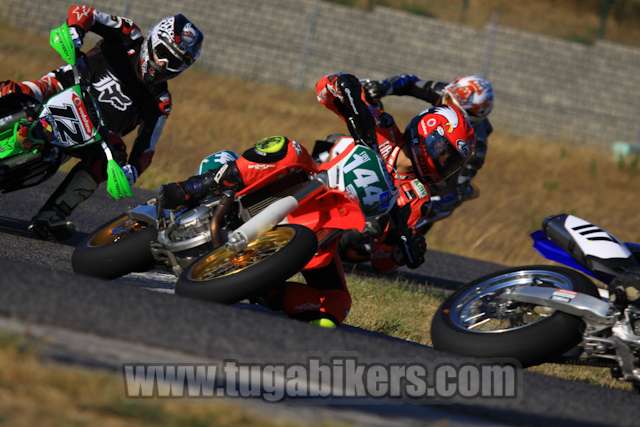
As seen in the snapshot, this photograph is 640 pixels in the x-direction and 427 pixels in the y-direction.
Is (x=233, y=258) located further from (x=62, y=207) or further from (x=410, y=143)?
(x=62, y=207)

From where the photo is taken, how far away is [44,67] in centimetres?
1814

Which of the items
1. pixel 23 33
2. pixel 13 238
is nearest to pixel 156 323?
pixel 13 238

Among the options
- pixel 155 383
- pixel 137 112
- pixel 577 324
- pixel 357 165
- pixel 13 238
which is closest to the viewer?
pixel 155 383

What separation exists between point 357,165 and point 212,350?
190cm

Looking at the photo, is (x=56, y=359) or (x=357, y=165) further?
(x=357, y=165)

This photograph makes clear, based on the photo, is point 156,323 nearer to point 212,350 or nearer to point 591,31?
point 212,350

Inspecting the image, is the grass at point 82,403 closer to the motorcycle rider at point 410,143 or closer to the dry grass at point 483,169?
the motorcycle rider at point 410,143

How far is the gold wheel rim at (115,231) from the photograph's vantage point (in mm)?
6578

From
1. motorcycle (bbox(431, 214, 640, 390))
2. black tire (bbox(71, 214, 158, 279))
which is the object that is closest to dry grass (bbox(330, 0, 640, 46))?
black tire (bbox(71, 214, 158, 279))

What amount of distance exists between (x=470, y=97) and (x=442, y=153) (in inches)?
156

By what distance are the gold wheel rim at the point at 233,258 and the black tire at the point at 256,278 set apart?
0.11 metres

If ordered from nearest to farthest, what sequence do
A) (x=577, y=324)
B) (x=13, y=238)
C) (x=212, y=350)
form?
1. (x=212, y=350)
2. (x=577, y=324)
3. (x=13, y=238)

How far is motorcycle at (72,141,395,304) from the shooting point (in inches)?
220

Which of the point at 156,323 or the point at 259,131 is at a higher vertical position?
the point at 156,323
